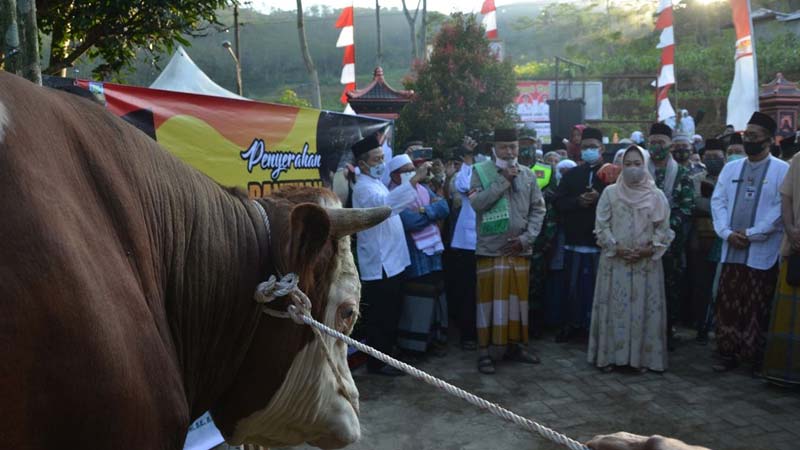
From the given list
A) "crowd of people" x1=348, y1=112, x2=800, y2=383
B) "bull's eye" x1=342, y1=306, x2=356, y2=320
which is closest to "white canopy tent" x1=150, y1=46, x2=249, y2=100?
"crowd of people" x1=348, y1=112, x2=800, y2=383

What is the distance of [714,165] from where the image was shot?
8.14m

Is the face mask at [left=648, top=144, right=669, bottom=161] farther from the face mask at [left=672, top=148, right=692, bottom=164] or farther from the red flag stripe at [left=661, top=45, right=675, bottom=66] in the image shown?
the red flag stripe at [left=661, top=45, right=675, bottom=66]

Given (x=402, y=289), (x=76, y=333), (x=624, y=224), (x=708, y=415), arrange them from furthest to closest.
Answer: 1. (x=402, y=289)
2. (x=624, y=224)
3. (x=708, y=415)
4. (x=76, y=333)

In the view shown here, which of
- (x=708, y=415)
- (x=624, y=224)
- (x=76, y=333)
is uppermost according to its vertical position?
(x=76, y=333)

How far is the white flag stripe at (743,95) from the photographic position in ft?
36.8

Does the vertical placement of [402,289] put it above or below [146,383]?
below

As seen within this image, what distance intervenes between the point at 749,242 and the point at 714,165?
2405 millimetres

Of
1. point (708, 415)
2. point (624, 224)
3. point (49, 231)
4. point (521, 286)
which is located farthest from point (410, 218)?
point (49, 231)

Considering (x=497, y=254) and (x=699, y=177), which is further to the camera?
(x=699, y=177)

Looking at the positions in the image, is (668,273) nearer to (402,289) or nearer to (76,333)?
(402,289)

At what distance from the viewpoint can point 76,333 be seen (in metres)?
1.29

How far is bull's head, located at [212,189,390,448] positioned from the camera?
6.61ft

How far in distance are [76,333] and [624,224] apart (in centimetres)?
556

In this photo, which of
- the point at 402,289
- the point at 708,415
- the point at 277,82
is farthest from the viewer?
the point at 277,82
